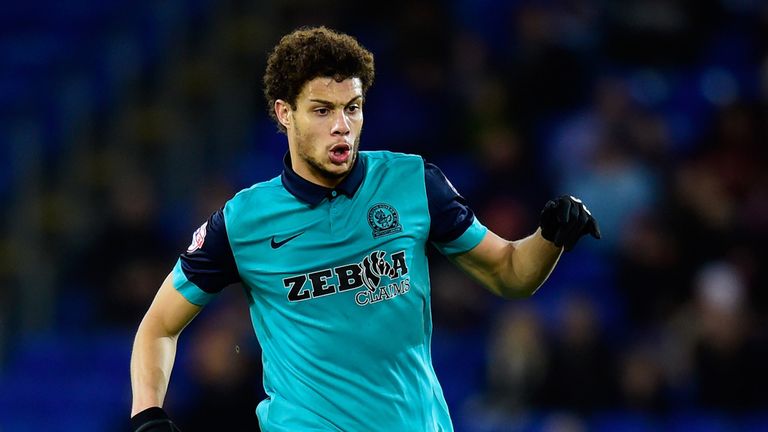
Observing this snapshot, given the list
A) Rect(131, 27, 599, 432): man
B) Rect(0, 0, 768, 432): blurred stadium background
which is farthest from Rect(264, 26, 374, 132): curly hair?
Rect(0, 0, 768, 432): blurred stadium background

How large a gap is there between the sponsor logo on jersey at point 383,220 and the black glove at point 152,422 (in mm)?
853

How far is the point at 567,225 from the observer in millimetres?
3908

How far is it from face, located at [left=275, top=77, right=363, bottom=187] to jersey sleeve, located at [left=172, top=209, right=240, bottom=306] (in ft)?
1.19

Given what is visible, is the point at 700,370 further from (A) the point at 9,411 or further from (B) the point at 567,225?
(A) the point at 9,411

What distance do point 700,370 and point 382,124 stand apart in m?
3.53

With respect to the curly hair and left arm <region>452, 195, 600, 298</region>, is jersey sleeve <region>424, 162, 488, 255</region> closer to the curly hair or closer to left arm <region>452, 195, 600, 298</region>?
left arm <region>452, 195, 600, 298</region>

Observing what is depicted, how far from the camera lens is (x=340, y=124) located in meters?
3.96

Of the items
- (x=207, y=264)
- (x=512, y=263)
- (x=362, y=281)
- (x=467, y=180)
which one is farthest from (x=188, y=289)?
(x=467, y=180)

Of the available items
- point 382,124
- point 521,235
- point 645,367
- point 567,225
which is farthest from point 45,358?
point 567,225

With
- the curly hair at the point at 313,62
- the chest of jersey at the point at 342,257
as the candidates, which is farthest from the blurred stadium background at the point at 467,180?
the curly hair at the point at 313,62

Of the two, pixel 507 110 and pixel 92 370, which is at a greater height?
pixel 507 110

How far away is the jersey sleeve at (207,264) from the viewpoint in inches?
161

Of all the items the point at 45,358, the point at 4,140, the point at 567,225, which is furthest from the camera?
the point at 4,140

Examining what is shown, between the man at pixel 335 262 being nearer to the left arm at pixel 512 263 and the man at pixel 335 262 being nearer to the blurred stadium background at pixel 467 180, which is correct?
the left arm at pixel 512 263
